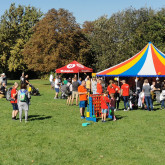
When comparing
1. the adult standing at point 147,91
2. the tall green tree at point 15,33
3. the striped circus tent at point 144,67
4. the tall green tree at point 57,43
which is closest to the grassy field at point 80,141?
the adult standing at point 147,91

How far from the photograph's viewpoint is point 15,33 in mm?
54062

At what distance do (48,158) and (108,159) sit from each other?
1448 mm

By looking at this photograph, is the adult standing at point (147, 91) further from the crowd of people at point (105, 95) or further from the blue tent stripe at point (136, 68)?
the blue tent stripe at point (136, 68)

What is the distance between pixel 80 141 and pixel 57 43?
1219 inches

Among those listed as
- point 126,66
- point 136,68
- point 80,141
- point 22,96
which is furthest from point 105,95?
point 126,66

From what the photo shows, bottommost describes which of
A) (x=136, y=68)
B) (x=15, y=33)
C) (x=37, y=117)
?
(x=37, y=117)

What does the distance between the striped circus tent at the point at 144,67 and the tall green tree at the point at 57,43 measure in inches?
695

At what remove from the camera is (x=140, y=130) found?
10.2 meters

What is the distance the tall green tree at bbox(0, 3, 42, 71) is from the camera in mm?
52188

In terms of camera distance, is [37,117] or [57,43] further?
[57,43]

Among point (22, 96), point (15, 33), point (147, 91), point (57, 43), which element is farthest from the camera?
point (15, 33)

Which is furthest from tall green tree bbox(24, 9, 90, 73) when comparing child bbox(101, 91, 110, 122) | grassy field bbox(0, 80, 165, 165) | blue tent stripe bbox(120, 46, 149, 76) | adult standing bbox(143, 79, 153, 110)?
child bbox(101, 91, 110, 122)

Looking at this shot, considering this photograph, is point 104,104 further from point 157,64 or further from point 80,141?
point 157,64

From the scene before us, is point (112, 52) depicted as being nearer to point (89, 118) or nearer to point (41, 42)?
point (41, 42)
